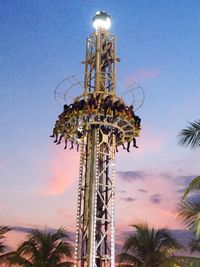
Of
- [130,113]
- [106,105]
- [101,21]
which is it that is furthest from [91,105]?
[101,21]

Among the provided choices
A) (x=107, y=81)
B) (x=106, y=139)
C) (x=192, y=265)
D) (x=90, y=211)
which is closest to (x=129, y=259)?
(x=90, y=211)

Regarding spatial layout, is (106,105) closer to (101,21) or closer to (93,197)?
→ (93,197)

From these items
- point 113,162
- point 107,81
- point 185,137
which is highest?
point 107,81

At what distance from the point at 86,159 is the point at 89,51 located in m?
7.10

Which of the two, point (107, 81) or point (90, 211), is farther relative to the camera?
Result: point (107, 81)

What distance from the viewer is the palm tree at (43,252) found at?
23.8 m

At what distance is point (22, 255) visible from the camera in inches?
945

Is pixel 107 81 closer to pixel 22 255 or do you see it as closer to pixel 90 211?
pixel 90 211

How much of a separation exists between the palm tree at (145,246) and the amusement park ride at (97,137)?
10.8 feet

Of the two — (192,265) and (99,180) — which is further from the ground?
(99,180)

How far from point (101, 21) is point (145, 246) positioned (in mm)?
13393

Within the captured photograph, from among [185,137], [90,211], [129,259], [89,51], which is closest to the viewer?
[185,137]

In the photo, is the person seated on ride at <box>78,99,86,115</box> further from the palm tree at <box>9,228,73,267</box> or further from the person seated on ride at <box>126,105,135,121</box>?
the palm tree at <box>9,228,73,267</box>

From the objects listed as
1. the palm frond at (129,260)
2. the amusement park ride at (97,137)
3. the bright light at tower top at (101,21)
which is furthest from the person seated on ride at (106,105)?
the palm frond at (129,260)
